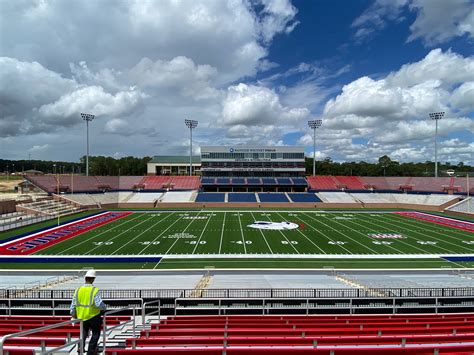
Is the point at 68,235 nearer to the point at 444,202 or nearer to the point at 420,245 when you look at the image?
the point at 420,245

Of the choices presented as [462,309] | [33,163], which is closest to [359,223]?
[462,309]

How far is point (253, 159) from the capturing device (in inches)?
2822

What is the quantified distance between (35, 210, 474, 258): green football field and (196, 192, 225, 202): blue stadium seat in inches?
662

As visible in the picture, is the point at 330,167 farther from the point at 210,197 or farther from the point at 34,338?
the point at 34,338

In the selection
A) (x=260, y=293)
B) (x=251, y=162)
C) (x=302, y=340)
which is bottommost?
(x=260, y=293)

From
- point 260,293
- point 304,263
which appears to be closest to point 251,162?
point 304,263

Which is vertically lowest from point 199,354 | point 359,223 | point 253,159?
point 359,223

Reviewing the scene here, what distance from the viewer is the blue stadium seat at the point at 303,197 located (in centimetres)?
6056

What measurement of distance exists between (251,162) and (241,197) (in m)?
12.3

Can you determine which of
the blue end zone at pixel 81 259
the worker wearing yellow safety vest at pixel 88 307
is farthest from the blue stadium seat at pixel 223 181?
the worker wearing yellow safety vest at pixel 88 307

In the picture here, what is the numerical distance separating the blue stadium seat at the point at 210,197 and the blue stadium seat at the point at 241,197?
5.13ft

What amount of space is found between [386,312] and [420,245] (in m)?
Result: 20.0

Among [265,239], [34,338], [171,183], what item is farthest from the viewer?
[171,183]

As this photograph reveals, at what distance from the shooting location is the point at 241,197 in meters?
62.1
